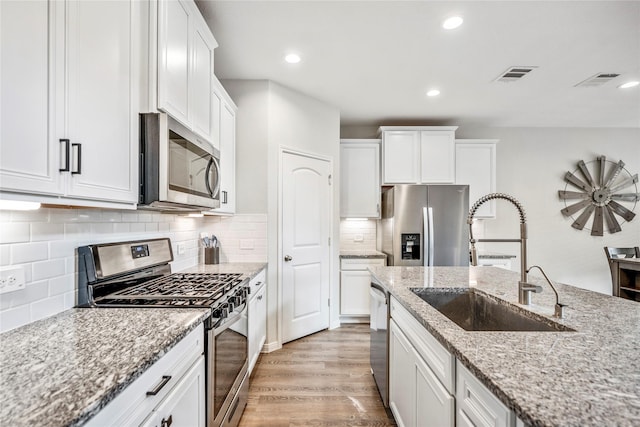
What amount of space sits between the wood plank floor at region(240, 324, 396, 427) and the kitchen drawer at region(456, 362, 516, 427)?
1.20 metres

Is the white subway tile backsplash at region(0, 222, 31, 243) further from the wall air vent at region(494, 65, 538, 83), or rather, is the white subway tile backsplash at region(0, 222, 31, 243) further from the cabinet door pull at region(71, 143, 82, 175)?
the wall air vent at region(494, 65, 538, 83)

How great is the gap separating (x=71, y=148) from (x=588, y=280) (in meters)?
6.19

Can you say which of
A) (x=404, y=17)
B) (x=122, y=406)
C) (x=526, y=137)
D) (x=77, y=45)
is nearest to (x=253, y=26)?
(x=404, y=17)

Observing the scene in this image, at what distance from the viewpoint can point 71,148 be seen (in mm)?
1006

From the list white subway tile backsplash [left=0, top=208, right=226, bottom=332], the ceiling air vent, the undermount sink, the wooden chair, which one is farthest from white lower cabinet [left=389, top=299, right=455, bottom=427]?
the ceiling air vent

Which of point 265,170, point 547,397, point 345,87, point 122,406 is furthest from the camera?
point 345,87

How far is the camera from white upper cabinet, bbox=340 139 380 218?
4133 millimetres

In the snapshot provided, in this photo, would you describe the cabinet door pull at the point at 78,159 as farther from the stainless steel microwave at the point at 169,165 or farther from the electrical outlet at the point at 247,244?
the electrical outlet at the point at 247,244

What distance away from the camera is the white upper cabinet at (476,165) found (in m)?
4.27

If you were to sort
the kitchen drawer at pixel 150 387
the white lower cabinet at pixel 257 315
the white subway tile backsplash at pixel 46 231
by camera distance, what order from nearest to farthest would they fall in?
the kitchen drawer at pixel 150 387 → the white subway tile backsplash at pixel 46 231 → the white lower cabinet at pixel 257 315

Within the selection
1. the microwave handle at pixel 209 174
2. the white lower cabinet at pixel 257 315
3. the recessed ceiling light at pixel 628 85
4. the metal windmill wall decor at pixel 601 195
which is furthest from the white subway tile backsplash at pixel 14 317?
the metal windmill wall decor at pixel 601 195

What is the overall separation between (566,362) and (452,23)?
88.4 inches

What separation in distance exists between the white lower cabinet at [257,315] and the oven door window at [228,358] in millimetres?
261

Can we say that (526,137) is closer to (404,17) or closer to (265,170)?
(404,17)
